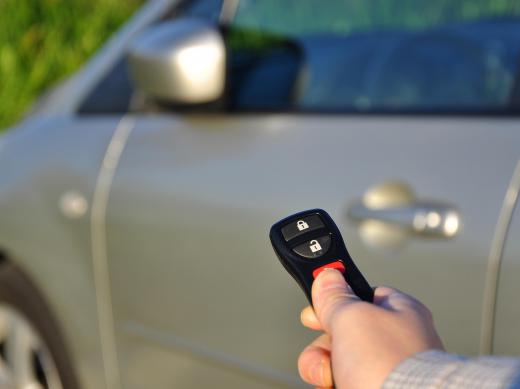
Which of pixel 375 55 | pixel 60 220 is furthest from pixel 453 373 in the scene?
pixel 60 220

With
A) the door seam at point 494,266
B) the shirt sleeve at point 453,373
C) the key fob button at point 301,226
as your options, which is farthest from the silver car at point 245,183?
the shirt sleeve at point 453,373

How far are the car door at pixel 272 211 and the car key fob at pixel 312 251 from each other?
75 centimetres

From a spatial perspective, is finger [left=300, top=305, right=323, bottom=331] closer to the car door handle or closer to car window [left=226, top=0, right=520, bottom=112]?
the car door handle

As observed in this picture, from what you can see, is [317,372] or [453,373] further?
[317,372]

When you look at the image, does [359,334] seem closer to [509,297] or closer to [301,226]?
[301,226]

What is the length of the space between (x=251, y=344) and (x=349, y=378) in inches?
50.5

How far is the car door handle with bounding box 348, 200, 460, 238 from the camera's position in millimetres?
1892

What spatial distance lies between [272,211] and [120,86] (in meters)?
0.85

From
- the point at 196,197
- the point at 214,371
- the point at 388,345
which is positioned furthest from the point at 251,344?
the point at 388,345

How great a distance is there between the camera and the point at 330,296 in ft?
3.50

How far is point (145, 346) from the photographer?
8.53ft

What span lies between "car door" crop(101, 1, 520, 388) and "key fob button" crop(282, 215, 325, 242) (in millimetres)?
742

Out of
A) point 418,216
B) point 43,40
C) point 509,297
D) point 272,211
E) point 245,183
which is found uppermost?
point 43,40

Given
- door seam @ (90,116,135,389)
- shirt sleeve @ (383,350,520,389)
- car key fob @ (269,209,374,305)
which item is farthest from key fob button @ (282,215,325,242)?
door seam @ (90,116,135,389)
